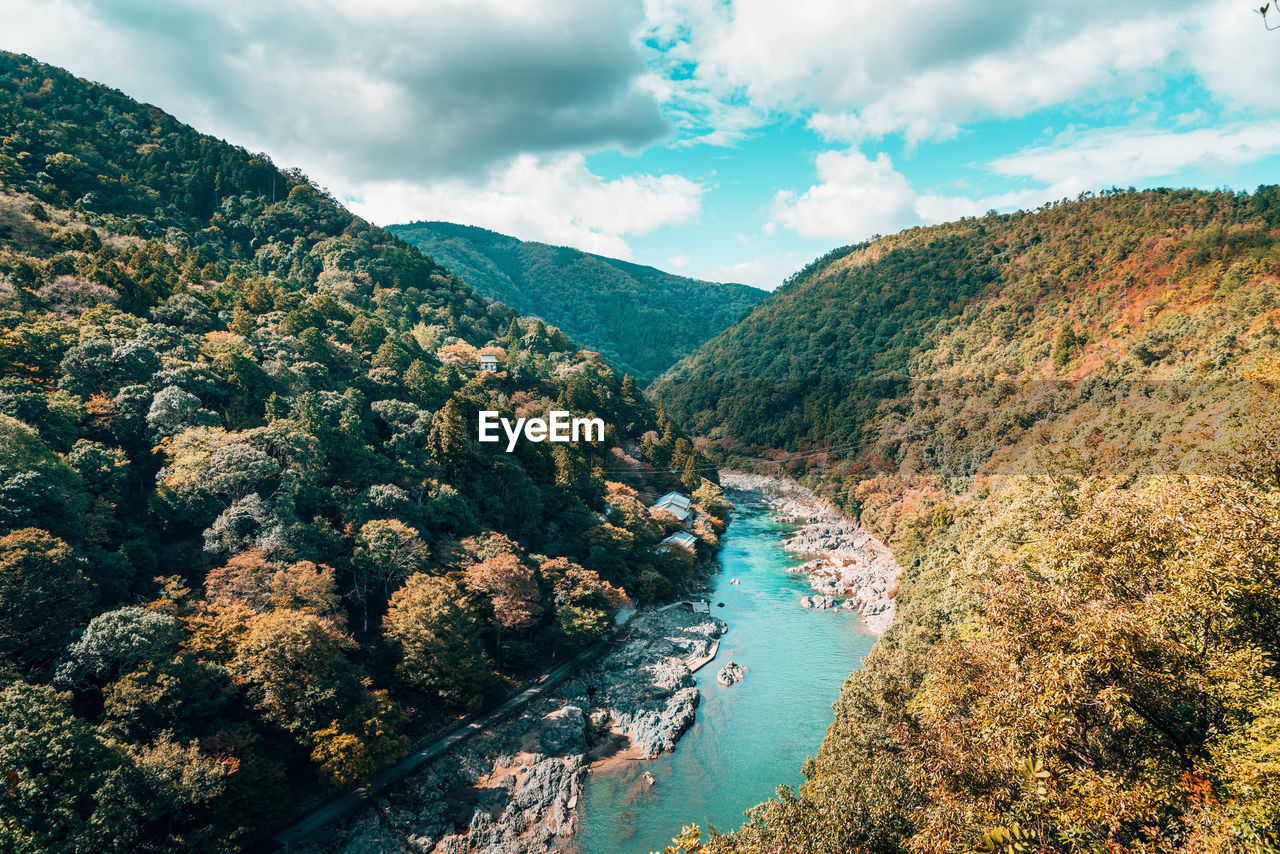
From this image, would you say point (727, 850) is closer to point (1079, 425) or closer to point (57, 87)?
point (1079, 425)

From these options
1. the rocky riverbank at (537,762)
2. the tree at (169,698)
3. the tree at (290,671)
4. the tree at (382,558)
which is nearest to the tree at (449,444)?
the tree at (382,558)

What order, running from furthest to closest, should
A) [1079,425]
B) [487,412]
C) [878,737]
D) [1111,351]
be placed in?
1. [1111,351]
2. [1079,425]
3. [487,412]
4. [878,737]

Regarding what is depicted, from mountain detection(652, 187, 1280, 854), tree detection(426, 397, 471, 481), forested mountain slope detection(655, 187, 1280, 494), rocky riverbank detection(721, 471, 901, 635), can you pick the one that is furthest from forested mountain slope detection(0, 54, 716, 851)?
forested mountain slope detection(655, 187, 1280, 494)

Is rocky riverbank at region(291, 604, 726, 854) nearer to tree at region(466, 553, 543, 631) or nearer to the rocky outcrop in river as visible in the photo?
the rocky outcrop in river

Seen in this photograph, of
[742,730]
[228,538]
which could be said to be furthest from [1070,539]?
[228,538]

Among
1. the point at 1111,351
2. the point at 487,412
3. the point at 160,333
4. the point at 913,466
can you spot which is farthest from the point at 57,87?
the point at 1111,351

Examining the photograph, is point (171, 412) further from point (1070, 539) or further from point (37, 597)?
point (1070, 539)
